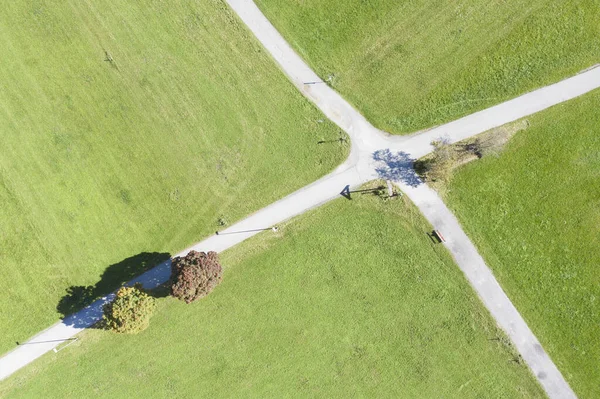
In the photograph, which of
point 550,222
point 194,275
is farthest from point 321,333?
point 550,222

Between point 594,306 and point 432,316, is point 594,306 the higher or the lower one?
the lower one

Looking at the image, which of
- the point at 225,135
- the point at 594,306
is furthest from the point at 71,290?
the point at 594,306

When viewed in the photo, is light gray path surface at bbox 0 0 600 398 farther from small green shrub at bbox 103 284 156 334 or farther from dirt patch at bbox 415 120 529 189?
small green shrub at bbox 103 284 156 334

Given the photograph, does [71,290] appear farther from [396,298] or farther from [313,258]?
[396,298]

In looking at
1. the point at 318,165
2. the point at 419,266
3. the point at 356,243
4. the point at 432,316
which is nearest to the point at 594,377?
the point at 432,316

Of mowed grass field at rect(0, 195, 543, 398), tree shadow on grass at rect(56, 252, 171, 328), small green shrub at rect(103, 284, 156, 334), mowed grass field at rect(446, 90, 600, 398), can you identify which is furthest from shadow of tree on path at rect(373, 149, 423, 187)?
small green shrub at rect(103, 284, 156, 334)

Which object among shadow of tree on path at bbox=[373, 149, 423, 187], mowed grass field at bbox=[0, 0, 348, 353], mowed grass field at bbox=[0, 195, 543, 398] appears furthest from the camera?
shadow of tree on path at bbox=[373, 149, 423, 187]

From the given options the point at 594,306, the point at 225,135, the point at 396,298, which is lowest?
the point at 594,306
